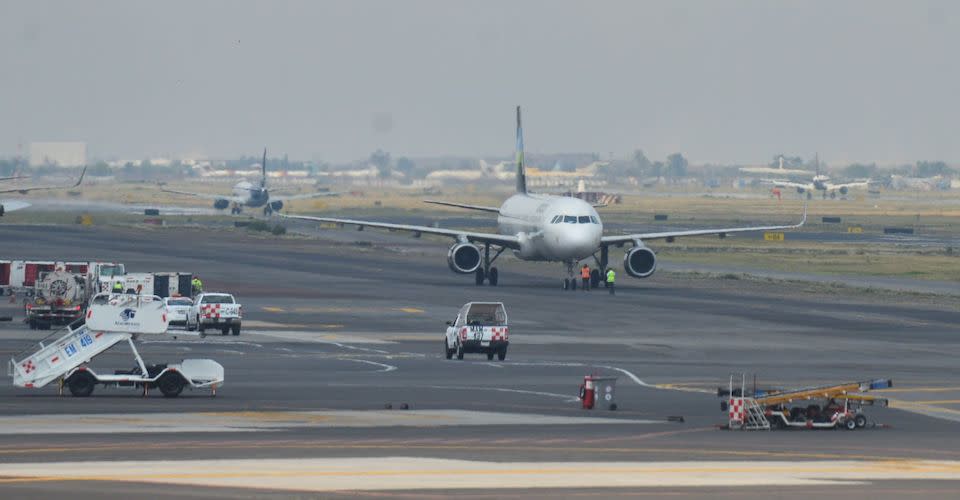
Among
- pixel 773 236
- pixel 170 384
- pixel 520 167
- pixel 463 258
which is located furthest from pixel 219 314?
pixel 773 236

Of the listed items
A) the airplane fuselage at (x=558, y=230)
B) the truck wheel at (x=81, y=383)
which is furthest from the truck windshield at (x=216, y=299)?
the airplane fuselage at (x=558, y=230)

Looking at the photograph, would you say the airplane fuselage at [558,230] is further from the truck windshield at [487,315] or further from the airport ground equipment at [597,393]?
the airport ground equipment at [597,393]

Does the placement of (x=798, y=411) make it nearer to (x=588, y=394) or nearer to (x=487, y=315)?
(x=588, y=394)

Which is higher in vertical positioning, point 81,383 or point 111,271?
point 111,271

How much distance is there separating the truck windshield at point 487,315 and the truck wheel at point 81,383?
1807cm

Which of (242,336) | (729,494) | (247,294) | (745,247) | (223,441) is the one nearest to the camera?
(729,494)

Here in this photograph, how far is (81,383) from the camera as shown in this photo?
45.7m

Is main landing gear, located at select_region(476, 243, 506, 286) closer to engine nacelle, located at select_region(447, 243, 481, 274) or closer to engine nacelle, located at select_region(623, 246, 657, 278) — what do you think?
engine nacelle, located at select_region(447, 243, 481, 274)

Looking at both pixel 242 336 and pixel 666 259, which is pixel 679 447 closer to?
pixel 242 336

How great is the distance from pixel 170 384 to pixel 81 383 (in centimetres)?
231

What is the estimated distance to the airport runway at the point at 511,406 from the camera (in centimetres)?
3111

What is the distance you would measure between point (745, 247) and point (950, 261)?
27.2m

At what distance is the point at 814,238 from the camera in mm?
170125

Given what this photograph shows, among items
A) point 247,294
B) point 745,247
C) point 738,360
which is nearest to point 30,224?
point 745,247
